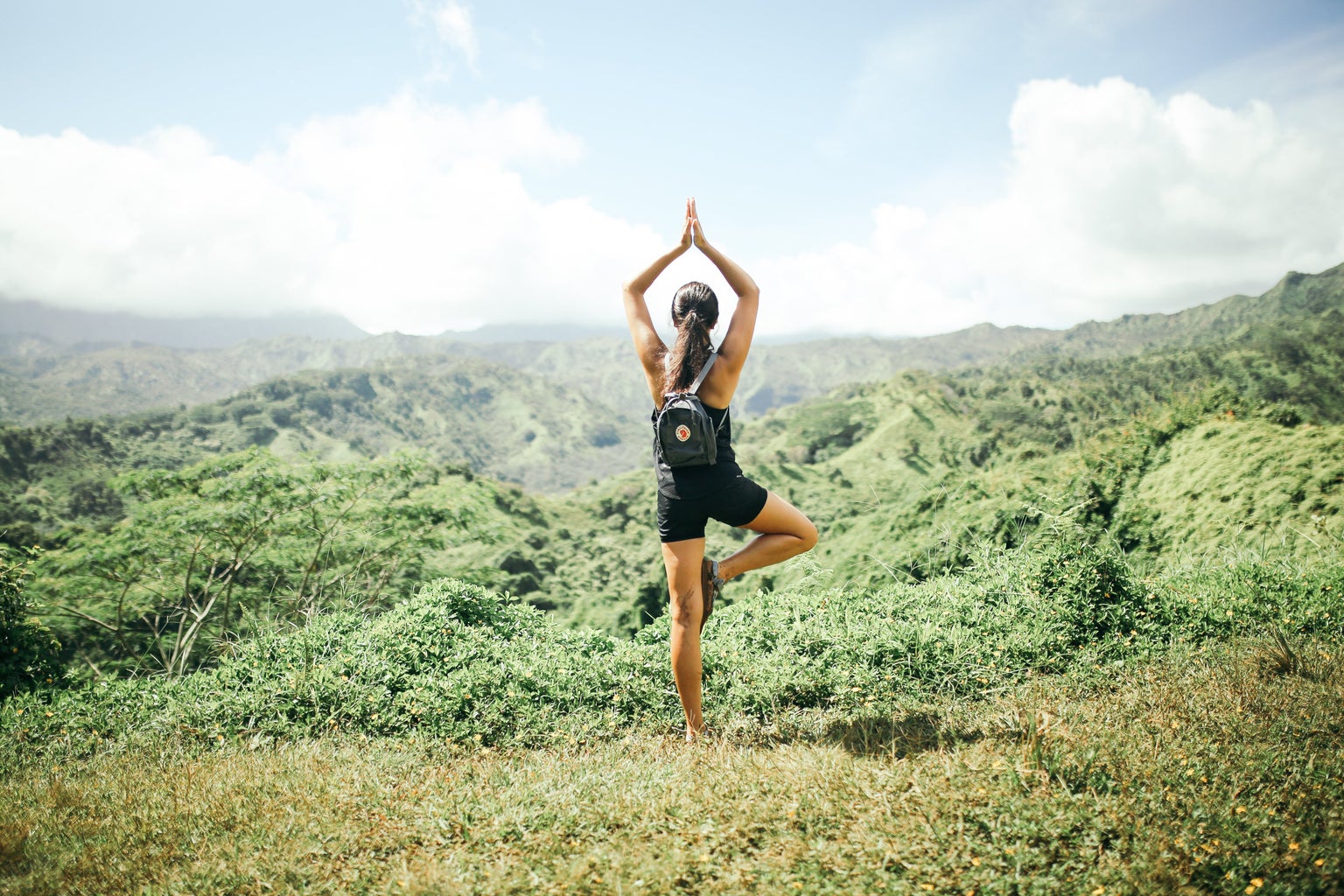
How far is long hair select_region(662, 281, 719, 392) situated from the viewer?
3.09 metres

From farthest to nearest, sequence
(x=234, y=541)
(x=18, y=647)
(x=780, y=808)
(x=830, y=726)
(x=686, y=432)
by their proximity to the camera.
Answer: (x=234, y=541)
(x=18, y=647)
(x=830, y=726)
(x=686, y=432)
(x=780, y=808)

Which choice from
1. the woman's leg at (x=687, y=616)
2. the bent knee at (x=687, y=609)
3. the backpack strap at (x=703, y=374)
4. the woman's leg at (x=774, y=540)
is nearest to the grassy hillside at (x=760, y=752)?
the woman's leg at (x=687, y=616)

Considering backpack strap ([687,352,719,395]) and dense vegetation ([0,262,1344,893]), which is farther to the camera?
backpack strap ([687,352,719,395])

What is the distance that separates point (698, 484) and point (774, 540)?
55 cm

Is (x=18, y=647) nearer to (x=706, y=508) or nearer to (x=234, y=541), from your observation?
(x=706, y=508)

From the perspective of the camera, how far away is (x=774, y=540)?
130 inches

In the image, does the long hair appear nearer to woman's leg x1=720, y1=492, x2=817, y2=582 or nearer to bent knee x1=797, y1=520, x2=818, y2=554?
woman's leg x1=720, y1=492, x2=817, y2=582

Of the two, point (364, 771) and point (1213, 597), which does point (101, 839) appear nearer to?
point (364, 771)

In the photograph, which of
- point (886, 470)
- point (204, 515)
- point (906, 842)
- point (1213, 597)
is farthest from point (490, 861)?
point (886, 470)

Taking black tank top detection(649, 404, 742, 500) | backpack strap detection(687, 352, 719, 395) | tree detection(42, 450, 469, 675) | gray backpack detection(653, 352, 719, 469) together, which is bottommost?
tree detection(42, 450, 469, 675)

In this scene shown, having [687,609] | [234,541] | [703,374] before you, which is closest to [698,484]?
[703,374]

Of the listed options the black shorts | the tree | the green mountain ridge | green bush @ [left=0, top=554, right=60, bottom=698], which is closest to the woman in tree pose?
the black shorts

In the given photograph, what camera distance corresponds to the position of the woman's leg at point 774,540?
326 centimetres

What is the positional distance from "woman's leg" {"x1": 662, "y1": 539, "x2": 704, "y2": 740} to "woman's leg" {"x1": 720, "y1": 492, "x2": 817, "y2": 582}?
21 cm
